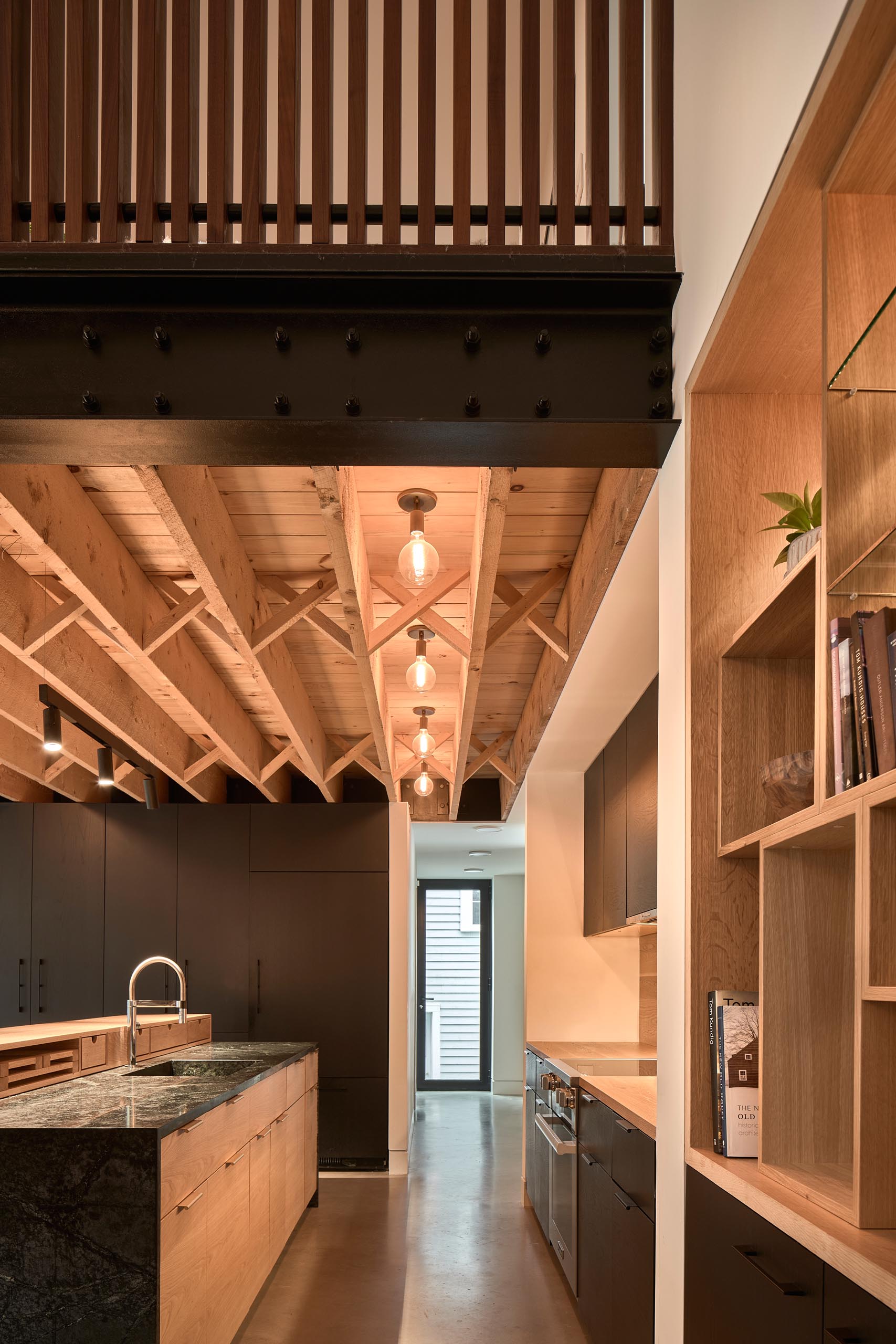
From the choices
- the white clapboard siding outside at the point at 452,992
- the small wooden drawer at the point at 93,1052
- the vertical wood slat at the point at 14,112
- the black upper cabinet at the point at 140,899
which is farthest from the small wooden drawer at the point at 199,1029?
the white clapboard siding outside at the point at 452,992

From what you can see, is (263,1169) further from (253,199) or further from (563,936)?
(253,199)

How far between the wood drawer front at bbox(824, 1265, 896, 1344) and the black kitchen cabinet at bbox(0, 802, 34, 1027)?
720cm

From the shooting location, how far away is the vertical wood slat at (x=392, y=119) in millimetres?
2299

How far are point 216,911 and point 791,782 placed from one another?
6571 mm

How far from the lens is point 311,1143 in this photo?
626 cm

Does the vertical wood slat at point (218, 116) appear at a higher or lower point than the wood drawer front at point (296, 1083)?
higher

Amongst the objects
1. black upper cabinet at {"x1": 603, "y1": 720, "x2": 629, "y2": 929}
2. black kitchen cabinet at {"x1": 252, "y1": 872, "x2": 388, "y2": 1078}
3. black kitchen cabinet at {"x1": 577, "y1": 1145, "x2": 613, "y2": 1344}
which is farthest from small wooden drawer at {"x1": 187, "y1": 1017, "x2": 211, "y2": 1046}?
black kitchen cabinet at {"x1": 577, "y1": 1145, "x2": 613, "y2": 1344}

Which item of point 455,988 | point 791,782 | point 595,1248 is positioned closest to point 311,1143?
point 595,1248

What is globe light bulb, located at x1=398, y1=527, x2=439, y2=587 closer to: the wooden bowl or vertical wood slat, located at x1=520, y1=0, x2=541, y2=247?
vertical wood slat, located at x1=520, y1=0, x2=541, y2=247

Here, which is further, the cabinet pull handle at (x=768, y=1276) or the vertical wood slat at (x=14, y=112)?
the vertical wood slat at (x=14, y=112)

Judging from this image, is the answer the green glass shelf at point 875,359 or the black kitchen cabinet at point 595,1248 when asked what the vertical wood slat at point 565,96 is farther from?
the black kitchen cabinet at point 595,1248

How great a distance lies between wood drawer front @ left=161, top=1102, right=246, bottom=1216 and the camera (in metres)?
2.99

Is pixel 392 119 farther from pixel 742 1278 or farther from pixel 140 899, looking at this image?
pixel 140 899

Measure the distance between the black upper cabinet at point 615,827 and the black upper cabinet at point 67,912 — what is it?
12.4ft
